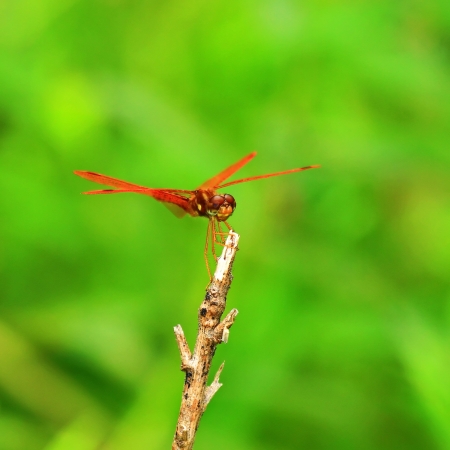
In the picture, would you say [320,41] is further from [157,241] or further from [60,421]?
[60,421]

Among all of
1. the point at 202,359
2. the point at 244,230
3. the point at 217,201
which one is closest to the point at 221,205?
the point at 217,201

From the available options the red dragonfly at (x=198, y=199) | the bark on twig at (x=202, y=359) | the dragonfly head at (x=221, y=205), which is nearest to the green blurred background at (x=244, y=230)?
the red dragonfly at (x=198, y=199)

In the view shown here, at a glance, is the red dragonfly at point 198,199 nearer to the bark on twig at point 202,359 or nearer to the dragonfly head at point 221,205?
the dragonfly head at point 221,205

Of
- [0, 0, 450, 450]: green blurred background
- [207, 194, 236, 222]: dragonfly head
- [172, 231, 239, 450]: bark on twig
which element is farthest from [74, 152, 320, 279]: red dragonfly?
[0, 0, 450, 450]: green blurred background

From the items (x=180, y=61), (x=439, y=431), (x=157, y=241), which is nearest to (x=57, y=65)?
(x=180, y=61)

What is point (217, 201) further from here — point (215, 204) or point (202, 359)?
point (202, 359)

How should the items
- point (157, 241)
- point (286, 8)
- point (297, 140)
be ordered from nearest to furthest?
point (286, 8) < point (297, 140) < point (157, 241)
